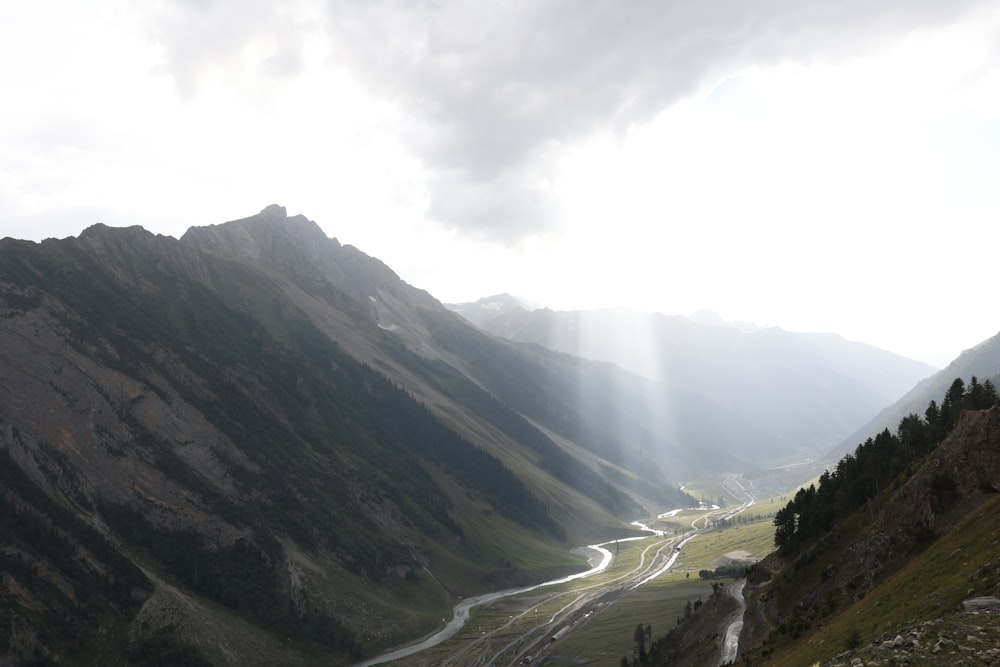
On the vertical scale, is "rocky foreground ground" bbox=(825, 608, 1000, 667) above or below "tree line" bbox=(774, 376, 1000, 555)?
above

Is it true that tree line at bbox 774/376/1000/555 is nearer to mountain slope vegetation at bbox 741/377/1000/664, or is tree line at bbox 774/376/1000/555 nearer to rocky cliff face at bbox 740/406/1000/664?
mountain slope vegetation at bbox 741/377/1000/664

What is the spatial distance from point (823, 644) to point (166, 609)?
479ft

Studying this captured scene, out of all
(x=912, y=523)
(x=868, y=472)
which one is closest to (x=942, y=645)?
(x=912, y=523)

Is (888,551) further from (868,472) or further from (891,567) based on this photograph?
(868,472)

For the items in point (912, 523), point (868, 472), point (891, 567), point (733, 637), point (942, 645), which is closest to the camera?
point (942, 645)

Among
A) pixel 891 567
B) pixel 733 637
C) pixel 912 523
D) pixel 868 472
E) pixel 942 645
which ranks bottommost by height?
pixel 733 637

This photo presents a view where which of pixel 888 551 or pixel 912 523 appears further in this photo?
pixel 888 551

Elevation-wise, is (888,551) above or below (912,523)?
below

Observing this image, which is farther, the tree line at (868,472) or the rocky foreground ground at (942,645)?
the tree line at (868,472)

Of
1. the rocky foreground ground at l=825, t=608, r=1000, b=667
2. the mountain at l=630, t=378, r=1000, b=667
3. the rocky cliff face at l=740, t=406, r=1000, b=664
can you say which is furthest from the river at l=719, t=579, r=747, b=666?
the rocky foreground ground at l=825, t=608, r=1000, b=667

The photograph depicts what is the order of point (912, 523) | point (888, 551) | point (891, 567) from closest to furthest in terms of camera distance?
point (891, 567)
point (912, 523)
point (888, 551)

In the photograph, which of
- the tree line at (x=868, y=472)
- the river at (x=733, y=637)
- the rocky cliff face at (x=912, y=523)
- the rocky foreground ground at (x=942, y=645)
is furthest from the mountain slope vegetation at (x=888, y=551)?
the rocky foreground ground at (x=942, y=645)

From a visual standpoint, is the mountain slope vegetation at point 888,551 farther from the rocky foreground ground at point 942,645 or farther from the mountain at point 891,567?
the rocky foreground ground at point 942,645

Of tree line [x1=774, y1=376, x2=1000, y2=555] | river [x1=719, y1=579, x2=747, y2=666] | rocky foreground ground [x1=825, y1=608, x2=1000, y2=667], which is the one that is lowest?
river [x1=719, y1=579, x2=747, y2=666]
